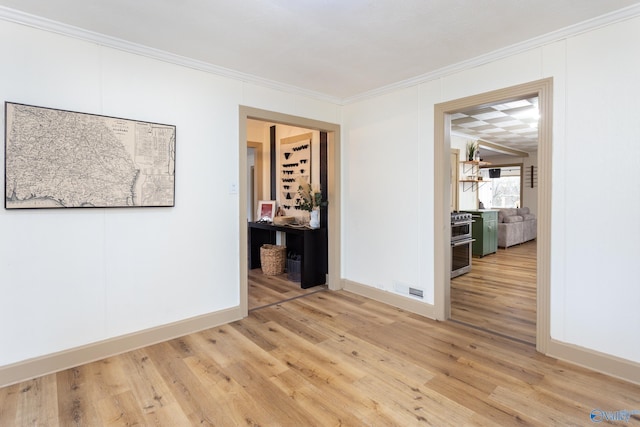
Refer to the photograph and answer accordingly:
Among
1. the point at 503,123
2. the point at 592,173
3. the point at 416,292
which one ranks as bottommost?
the point at 416,292

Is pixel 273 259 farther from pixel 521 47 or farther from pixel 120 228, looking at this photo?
pixel 521 47

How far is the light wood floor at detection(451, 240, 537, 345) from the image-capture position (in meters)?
3.12

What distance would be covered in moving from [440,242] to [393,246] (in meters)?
0.60

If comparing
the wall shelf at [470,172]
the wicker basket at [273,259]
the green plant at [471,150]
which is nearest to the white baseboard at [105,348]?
the wicker basket at [273,259]

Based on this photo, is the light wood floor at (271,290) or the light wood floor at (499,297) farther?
the light wood floor at (271,290)

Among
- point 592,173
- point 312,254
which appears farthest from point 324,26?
point 312,254

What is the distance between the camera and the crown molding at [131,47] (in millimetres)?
2170

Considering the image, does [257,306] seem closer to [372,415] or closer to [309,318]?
[309,318]

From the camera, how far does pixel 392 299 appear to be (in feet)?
12.1

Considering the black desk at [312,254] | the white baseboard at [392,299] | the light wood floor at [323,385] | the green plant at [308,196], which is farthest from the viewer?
the green plant at [308,196]

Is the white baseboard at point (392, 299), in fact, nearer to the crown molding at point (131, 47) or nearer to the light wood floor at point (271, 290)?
the light wood floor at point (271, 290)

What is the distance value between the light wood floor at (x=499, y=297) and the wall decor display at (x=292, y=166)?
274cm

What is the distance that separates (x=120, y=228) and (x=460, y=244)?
4.49 meters

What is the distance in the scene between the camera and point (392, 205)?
3693 millimetres
